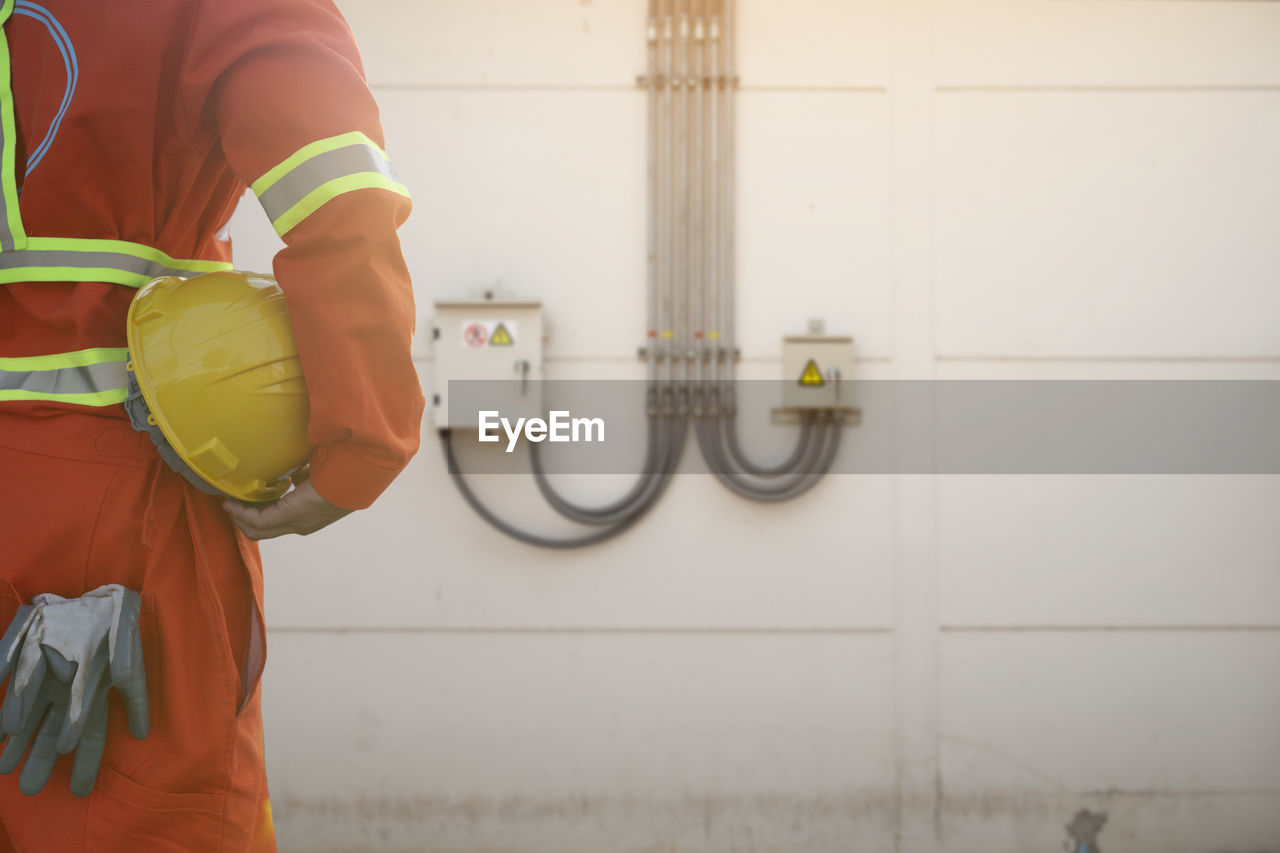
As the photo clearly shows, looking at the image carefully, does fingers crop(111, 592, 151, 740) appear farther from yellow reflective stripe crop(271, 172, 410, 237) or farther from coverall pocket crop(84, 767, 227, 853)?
yellow reflective stripe crop(271, 172, 410, 237)

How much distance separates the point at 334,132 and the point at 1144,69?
3024mm

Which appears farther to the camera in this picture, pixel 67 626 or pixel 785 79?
pixel 785 79

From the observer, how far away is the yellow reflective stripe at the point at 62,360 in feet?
3.77

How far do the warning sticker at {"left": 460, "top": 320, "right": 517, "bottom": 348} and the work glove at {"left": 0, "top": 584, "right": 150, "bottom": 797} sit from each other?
1.94 m

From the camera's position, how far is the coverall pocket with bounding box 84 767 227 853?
1.10 metres

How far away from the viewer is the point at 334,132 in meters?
1.10

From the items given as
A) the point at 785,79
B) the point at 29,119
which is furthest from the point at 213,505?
the point at 785,79

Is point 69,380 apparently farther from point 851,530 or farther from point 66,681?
point 851,530

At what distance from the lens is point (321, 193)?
1.08 m

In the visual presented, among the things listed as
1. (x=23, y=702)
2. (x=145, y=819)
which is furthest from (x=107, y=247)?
(x=145, y=819)

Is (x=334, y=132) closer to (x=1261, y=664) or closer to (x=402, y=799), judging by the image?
(x=402, y=799)

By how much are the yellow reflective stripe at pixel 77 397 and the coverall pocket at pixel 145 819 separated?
0.44m

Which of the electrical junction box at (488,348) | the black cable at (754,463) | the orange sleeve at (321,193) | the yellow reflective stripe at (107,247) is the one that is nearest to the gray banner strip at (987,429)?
the black cable at (754,463)

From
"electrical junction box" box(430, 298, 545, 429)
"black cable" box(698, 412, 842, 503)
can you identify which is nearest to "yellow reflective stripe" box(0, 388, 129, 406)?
"electrical junction box" box(430, 298, 545, 429)
